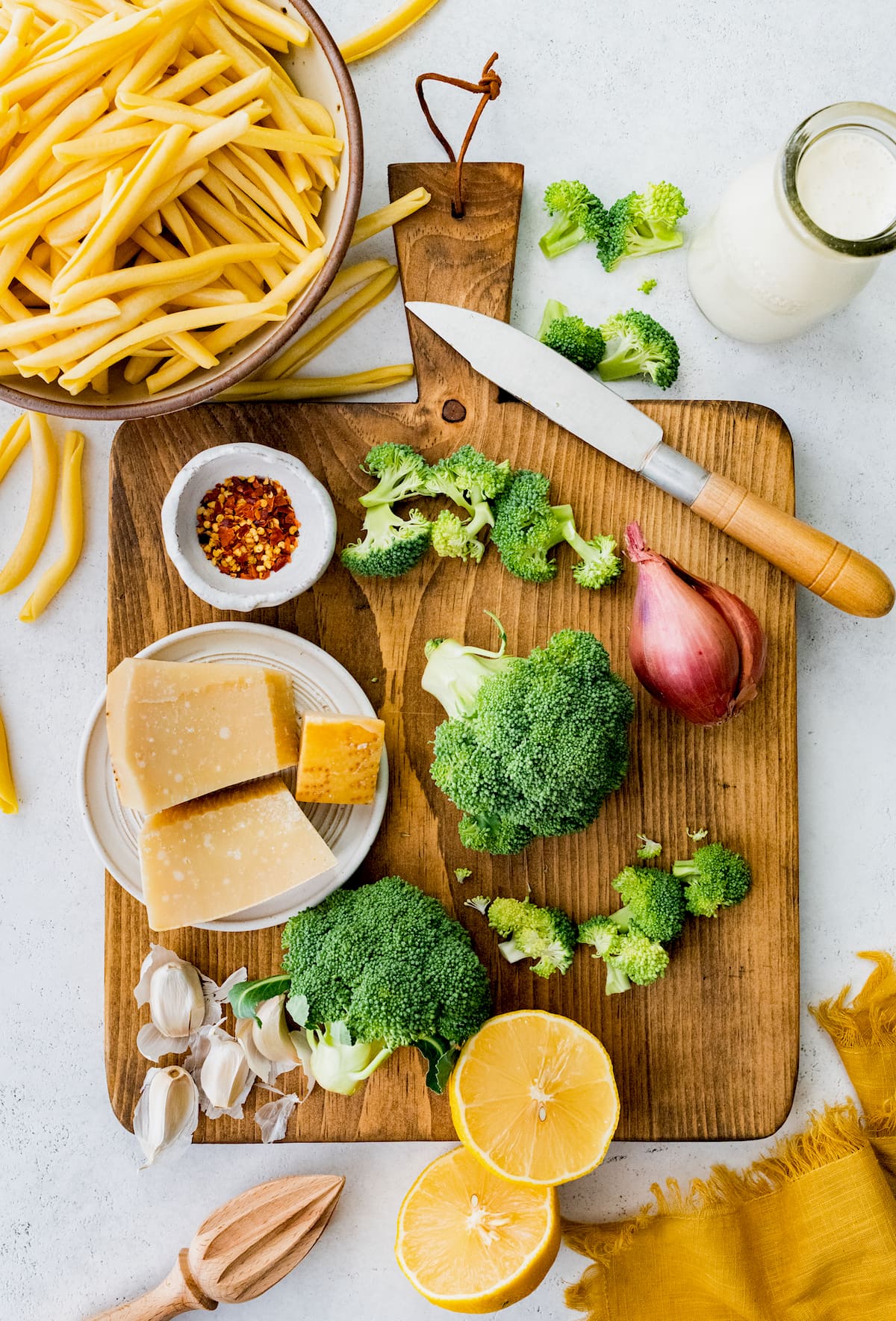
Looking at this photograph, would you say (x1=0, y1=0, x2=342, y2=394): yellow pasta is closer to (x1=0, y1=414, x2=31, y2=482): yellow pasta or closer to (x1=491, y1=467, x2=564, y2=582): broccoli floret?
(x1=0, y1=414, x2=31, y2=482): yellow pasta

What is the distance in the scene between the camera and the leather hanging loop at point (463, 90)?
1.63m

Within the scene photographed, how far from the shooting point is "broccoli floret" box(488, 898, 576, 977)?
1.67 m

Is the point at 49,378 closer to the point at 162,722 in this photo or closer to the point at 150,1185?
the point at 162,722

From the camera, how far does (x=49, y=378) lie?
56.7 inches

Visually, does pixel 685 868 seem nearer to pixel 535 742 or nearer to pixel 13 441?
pixel 535 742

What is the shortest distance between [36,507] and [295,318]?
682mm

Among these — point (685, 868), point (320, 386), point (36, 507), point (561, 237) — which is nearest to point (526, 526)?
point (320, 386)

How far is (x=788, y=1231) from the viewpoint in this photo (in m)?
1.84

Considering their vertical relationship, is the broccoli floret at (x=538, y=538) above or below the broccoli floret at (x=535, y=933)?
above

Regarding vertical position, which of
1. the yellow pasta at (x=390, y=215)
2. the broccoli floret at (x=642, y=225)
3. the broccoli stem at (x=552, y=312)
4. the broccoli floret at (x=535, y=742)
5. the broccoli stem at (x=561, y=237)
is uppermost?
the broccoli floret at (x=642, y=225)

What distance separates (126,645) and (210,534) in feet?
0.90

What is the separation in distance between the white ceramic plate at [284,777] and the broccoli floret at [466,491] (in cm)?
30

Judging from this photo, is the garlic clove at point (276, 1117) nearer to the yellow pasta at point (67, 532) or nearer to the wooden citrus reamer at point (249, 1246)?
the wooden citrus reamer at point (249, 1246)

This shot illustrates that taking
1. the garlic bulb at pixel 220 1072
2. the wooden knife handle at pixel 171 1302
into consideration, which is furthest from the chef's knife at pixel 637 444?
the wooden knife handle at pixel 171 1302
